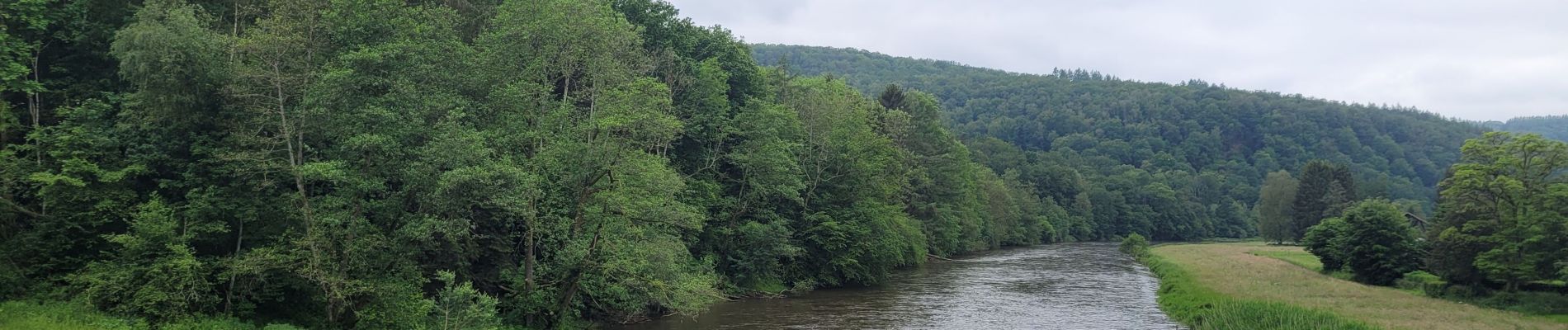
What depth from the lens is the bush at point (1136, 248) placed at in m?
81.8

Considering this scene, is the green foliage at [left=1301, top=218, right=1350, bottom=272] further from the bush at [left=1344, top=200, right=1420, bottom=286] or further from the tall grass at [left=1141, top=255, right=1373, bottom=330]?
the tall grass at [left=1141, top=255, right=1373, bottom=330]

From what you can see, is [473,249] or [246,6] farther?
[246,6]

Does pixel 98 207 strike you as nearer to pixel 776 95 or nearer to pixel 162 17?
pixel 162 17

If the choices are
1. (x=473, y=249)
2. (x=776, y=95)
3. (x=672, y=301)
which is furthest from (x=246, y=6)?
(x=776, y=95)

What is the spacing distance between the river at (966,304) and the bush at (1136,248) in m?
19.5

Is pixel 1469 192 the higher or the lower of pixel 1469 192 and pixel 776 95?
the lower

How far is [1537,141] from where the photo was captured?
41.1 meters

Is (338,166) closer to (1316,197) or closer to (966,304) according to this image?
(966,304)

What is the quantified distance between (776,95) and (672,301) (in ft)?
107

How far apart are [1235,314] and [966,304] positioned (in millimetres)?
11562

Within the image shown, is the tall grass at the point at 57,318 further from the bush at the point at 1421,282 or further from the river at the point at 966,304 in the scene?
the bush at the point at 1421,282

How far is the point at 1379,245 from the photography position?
168 feet

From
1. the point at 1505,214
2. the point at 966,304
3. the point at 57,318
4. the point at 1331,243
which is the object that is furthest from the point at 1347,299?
the point at 57,318

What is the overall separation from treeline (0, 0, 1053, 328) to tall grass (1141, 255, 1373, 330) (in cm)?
1831
